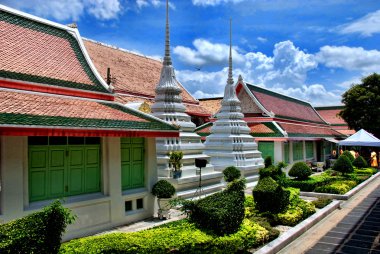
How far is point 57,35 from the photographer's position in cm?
1354

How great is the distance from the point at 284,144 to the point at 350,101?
1413cm

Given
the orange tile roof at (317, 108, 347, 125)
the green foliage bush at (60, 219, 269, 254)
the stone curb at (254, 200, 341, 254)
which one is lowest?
the stone curb at (254, 200, 341, 254)

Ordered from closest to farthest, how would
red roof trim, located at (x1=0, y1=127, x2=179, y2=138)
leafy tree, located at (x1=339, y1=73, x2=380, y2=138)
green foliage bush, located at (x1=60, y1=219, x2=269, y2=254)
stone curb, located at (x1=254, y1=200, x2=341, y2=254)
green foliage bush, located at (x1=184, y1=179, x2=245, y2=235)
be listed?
green foliage bush, located at (x1=60, y1=219, x2=269, y2=254) → red roof trim, located at (x1=0, y1=127, x2=179, y2=138) → green foliage bush, located at (x1=184, y1=179, x2=245, y2=235) → stone curb, located at (x1=254, y1=200, x2=341, y2=254) → leafy tree, located at (x1=339, y1=73, x2=380, y2=138)

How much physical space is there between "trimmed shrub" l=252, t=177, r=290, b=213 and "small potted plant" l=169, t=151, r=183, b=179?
4271mm

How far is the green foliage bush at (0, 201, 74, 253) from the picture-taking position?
16.7ft

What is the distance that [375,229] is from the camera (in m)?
10.8

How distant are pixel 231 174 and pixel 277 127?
25.3ft

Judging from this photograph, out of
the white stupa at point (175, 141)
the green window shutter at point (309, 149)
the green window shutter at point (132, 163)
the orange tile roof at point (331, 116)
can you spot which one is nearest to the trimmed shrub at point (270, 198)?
the green window shutter at point (132, 163)

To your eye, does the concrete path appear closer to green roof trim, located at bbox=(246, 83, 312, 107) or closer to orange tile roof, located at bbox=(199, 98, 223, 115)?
green roof trim, located at bbox=(246, 83, 312, 107)

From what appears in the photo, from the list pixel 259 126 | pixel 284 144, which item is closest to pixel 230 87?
pixel 259 126

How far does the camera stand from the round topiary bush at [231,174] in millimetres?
18078

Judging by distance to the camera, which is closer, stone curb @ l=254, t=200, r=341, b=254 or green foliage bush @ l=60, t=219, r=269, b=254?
green foliage bush @ l=60, t=219, r=269, b=254

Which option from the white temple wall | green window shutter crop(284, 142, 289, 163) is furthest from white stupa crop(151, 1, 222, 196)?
green window shutter crop(284, 142, 289, 163)

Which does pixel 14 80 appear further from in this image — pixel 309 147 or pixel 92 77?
pixel 309 147
